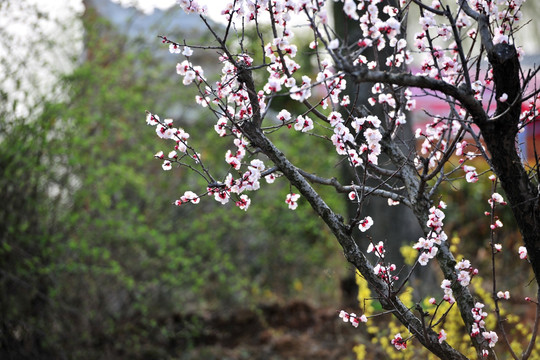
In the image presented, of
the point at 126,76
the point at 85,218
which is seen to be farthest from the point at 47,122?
the point at 126,76

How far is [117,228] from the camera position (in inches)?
220

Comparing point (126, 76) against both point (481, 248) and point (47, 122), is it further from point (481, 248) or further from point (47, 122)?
point (481, 248)

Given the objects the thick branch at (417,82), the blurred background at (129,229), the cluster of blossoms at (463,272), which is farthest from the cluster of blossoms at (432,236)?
the blurred background at (129,229)

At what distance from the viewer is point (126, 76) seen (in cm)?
650

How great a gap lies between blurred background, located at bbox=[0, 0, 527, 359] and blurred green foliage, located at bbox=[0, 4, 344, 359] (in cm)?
2

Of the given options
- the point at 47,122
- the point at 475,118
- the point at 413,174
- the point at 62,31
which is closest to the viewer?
the point at 475,118

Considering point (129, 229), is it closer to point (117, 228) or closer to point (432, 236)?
point (117, 228)

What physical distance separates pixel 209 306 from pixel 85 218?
1.95m

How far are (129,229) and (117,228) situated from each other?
0.60ft

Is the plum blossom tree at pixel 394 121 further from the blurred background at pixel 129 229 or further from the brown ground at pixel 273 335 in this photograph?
the brown ground at pixel 273 335

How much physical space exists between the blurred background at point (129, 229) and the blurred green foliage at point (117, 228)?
0.02 m

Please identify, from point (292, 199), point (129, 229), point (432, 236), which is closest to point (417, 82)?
point (432, 236)

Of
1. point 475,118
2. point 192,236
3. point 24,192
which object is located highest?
point 192,236

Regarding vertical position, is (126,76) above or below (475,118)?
above
